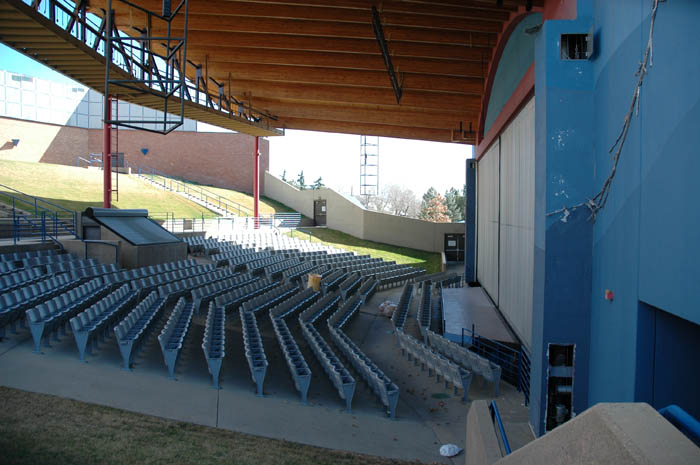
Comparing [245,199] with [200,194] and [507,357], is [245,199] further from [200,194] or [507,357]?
[507,357]

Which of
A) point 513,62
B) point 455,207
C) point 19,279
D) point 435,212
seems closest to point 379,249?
point 513,62

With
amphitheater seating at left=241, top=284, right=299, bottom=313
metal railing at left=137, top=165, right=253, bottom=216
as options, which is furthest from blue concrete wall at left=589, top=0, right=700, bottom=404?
metal railing at left=137, top=165, right=253, bottom=216

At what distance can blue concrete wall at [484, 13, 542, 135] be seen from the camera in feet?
39.9

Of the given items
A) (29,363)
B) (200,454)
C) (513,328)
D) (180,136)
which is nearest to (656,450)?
(200,454)

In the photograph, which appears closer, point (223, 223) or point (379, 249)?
point (223, 223)

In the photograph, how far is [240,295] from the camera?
13.9 metres

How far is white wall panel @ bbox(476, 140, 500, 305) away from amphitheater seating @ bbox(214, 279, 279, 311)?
711 centimetres

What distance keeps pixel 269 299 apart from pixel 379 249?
20.0 m

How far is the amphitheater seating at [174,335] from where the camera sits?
27.1 ft

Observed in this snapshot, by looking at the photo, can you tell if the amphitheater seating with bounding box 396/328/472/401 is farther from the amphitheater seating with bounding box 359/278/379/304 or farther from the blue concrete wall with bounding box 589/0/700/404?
the amphitheater seating with bounding box 359/278/379/304

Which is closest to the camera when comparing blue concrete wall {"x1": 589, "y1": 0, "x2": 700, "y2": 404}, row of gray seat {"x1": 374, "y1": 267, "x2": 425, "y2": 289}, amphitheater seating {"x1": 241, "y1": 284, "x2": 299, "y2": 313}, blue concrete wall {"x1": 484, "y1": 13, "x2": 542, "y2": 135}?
blue concrete wall {"x1": 589, "y1": 0, "x2": 700, "y2": 404}

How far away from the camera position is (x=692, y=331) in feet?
17.7

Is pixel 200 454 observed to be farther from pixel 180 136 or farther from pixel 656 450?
pixel 180 136

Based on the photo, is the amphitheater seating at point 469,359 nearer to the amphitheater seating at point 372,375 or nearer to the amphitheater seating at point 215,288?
the amphitheater seating at point 372,375
